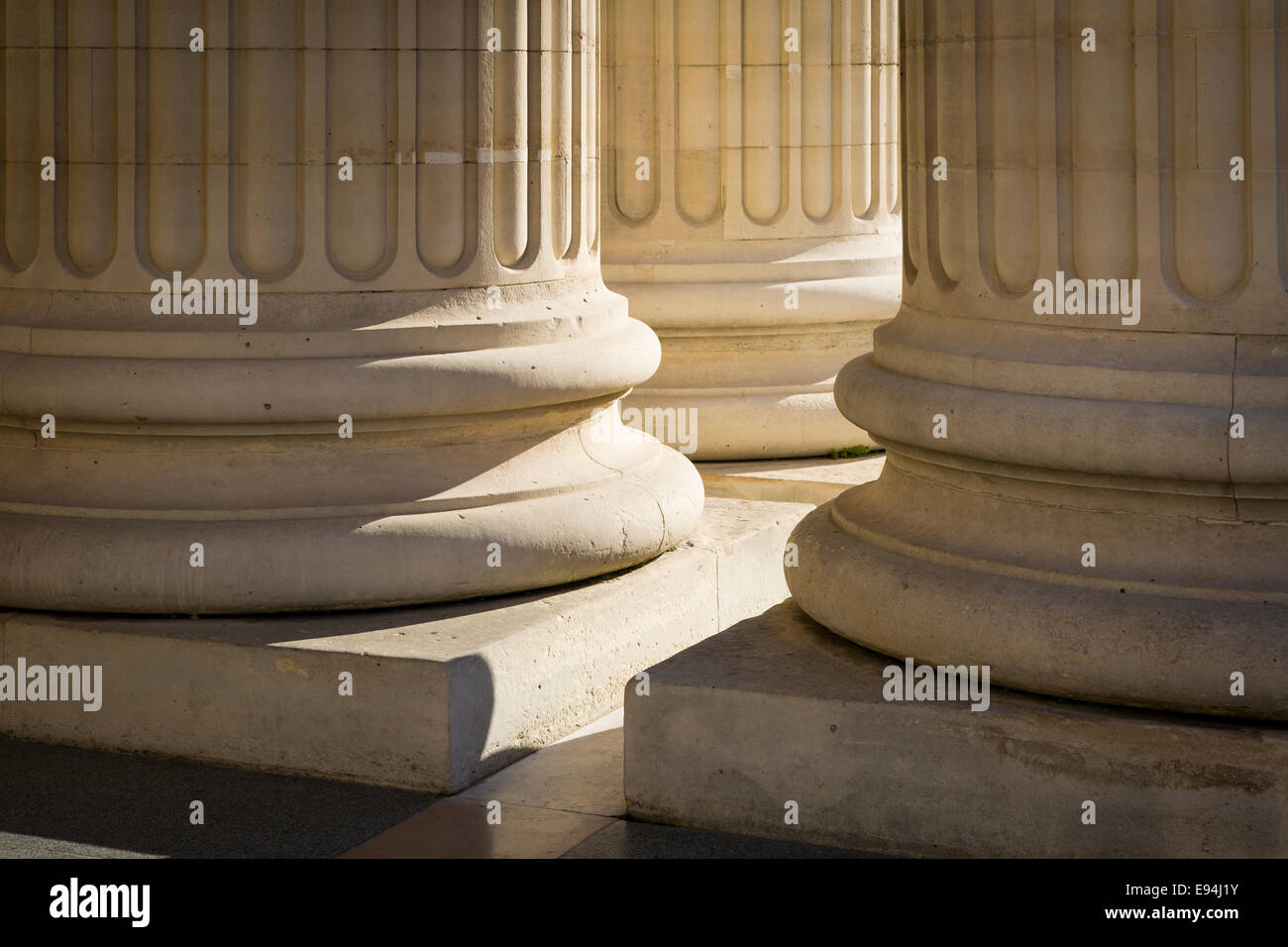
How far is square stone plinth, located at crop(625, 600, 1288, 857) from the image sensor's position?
8289 millimetres

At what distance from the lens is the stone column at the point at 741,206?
16.8 metres

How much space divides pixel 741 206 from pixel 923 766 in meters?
9.02

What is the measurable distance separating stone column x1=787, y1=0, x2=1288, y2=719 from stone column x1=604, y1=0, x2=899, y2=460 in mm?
7113

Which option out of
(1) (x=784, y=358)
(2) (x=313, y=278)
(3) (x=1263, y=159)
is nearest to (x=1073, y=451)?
(3) (x=1263, y=159)

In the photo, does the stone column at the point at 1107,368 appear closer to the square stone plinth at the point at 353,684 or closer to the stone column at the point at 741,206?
the square stone plinth at the point at 353,684

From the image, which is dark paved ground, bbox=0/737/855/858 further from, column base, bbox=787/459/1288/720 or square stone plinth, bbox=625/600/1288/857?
column base, bbox=787/459/1288/720

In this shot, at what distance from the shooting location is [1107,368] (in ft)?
29.6

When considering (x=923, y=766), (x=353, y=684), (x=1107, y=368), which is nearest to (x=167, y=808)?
(x=353, y=684)

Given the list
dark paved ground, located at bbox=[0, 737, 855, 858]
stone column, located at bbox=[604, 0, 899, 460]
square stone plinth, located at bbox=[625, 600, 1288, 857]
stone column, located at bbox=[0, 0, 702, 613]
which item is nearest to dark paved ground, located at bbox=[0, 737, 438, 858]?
dark paved ground, located at bbox=[0, 737, 855, 858]

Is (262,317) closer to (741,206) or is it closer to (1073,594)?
(1073,594)

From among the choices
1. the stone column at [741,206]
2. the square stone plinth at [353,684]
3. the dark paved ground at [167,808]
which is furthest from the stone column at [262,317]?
the stone column at [741,206]

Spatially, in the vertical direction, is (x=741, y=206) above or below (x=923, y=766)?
above

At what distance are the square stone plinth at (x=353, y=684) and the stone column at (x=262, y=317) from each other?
23 cm

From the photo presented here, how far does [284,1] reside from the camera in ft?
36.8
